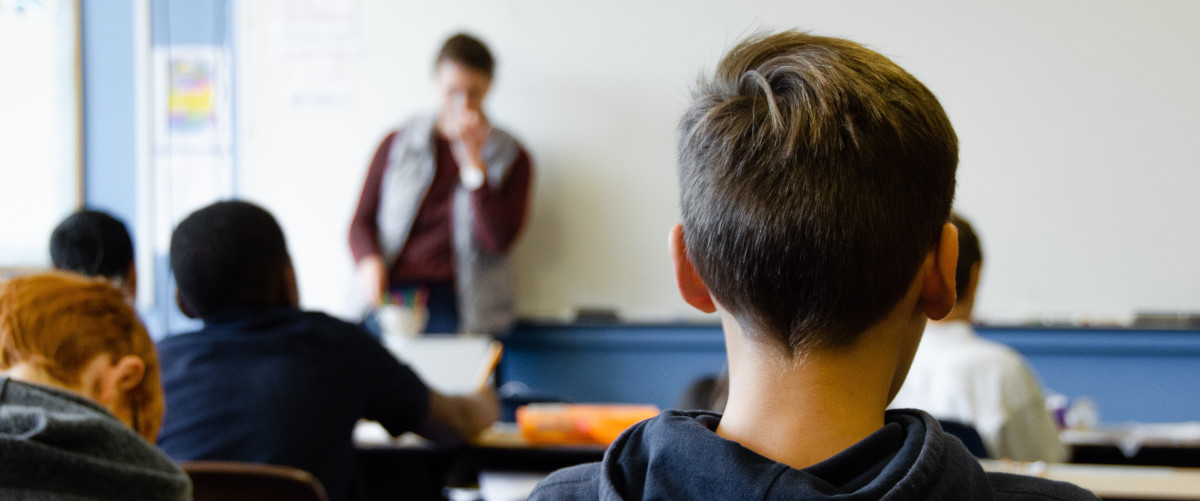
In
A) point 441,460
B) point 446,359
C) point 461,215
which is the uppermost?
point 461,215

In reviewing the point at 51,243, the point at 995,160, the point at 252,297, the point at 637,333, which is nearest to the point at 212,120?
the point at 637,333

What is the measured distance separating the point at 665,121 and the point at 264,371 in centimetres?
245

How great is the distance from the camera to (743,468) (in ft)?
1.81

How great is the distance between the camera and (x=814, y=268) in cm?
60

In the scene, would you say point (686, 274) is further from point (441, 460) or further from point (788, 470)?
point (441, 460)

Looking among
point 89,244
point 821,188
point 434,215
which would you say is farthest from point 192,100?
point 821,188

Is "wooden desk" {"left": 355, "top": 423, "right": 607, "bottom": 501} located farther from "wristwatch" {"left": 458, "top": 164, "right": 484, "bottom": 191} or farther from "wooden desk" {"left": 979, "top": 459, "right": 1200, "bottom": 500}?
A: "wristwatch" {"left": 458, "top": 164, "right": 484, "bottom": 191}

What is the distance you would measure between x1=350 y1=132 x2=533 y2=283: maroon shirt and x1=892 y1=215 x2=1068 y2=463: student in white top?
78.7 inches

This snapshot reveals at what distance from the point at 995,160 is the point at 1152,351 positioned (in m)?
0.86

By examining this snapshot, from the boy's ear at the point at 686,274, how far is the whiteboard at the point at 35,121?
13.0 feet

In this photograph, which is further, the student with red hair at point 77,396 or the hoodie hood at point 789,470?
the student with red hair at point 77,396

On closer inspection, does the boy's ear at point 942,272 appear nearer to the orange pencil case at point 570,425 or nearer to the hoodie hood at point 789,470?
the hoodie hood at point 789,470

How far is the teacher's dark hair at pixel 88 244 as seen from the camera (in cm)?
187

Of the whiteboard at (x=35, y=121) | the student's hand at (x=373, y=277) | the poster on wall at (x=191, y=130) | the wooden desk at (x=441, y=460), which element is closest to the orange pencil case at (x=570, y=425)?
the wooden desk at (x=441, y=460)
